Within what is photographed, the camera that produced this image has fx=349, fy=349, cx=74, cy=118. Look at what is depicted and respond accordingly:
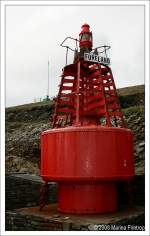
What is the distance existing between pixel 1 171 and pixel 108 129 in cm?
320

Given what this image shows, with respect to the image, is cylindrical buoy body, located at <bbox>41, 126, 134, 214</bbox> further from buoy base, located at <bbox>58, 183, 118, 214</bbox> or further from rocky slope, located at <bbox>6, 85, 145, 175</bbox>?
rocky slope, located at <bbox>6, 85, 145, 175</bbox>

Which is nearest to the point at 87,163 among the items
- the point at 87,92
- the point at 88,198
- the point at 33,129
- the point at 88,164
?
the point at 88,164

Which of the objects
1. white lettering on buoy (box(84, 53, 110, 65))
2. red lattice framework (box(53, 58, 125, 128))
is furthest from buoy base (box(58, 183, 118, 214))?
white lettering on buoy (box(84, 53, 110, 65))

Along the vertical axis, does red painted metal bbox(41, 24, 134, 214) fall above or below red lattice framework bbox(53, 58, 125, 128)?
below

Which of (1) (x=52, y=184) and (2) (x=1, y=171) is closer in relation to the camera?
(2) (x=1, y=171)

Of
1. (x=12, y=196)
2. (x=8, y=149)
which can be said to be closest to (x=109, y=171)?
(x=12, y=196)

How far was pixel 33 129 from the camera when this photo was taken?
2508 centimetres

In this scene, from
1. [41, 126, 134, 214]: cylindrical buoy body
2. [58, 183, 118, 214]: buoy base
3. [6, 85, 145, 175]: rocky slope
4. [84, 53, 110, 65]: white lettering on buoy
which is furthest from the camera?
[6, 85, 145, 175]: rocky slope

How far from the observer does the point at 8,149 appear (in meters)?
23.3

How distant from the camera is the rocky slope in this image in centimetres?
1789

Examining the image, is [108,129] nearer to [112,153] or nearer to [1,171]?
[112,153]

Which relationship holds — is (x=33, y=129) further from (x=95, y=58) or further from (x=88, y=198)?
(x=88, y=198)

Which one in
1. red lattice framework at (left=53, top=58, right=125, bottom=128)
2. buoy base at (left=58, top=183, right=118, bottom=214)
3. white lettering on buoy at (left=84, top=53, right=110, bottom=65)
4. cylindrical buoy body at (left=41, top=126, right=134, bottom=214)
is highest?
white lettering on buoy at (left=84, top=53, right=110, bottom=65)

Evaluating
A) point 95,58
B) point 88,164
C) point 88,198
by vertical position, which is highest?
point 95,58
